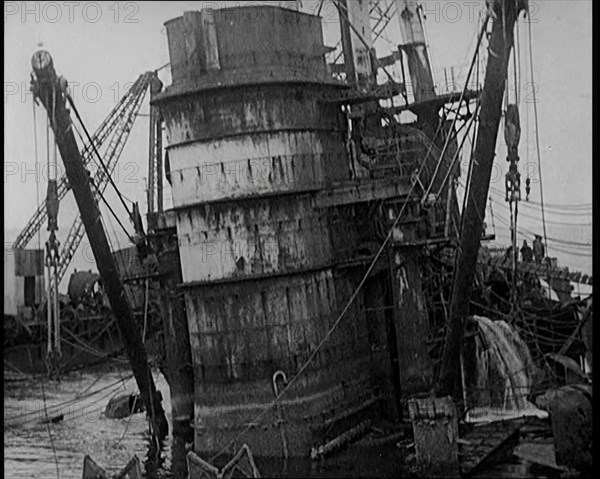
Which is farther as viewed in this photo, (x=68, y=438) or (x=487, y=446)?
(x=68, y=438)

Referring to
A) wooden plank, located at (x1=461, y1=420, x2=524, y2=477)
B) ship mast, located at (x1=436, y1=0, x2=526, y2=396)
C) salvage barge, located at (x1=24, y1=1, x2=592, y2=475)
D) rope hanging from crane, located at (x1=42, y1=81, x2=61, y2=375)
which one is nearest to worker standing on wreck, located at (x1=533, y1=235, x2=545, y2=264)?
salvage barge, located at (x1=24, y1=1, x2=592, y2=475)

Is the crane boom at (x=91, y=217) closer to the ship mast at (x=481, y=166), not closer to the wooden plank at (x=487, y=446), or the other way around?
the ship mast at (x=481, y=166)

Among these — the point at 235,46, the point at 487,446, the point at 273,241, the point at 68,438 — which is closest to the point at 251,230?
the point at 273,241

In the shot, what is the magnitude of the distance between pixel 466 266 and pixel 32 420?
20.0 m

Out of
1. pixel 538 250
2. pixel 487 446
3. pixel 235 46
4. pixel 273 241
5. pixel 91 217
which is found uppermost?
pixel 235 46

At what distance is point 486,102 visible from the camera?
15.8 m

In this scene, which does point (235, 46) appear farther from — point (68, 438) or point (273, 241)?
point (68, 438)

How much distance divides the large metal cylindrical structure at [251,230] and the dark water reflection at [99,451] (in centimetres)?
132

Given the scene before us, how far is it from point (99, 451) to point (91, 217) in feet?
27.5

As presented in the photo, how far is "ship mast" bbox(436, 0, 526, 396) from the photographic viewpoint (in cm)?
1559

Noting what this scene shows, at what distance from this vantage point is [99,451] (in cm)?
2320

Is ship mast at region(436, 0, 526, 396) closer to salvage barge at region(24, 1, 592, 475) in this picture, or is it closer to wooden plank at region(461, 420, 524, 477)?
salvage barge at region(24, 1, 592, 475)

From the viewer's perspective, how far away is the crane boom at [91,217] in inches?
681

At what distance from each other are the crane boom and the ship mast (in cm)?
848
